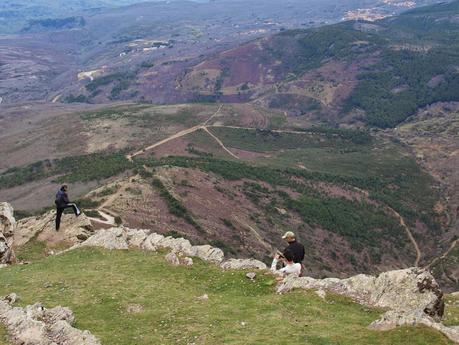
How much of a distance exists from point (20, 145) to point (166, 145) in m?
52.2

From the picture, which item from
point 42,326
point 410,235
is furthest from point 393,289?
point 410,235

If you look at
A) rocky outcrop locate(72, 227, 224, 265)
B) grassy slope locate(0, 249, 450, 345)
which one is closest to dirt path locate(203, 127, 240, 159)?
rocky outcrop locate(72, 227, 224, 265)

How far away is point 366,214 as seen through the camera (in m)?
127

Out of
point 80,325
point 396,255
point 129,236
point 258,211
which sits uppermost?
point 80,325

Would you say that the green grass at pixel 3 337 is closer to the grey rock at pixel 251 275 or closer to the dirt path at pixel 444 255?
the grey rock at pixel 251 275

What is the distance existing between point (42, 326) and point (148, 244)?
781 inches

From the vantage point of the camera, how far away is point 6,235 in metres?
44.7

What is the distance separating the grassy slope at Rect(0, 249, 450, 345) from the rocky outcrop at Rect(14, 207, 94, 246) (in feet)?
35.4

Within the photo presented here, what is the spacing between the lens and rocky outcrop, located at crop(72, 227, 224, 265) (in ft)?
127

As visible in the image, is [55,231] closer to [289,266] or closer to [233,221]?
[289,266]

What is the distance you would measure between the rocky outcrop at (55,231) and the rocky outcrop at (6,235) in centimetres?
166

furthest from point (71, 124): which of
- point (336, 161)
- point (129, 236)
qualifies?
point (129, 236)

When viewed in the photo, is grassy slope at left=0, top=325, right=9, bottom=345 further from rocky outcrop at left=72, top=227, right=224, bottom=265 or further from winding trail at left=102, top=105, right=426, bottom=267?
winding trail at left=102, top=105, right=426, bottom=267

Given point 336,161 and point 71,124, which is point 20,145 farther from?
point 336,161
